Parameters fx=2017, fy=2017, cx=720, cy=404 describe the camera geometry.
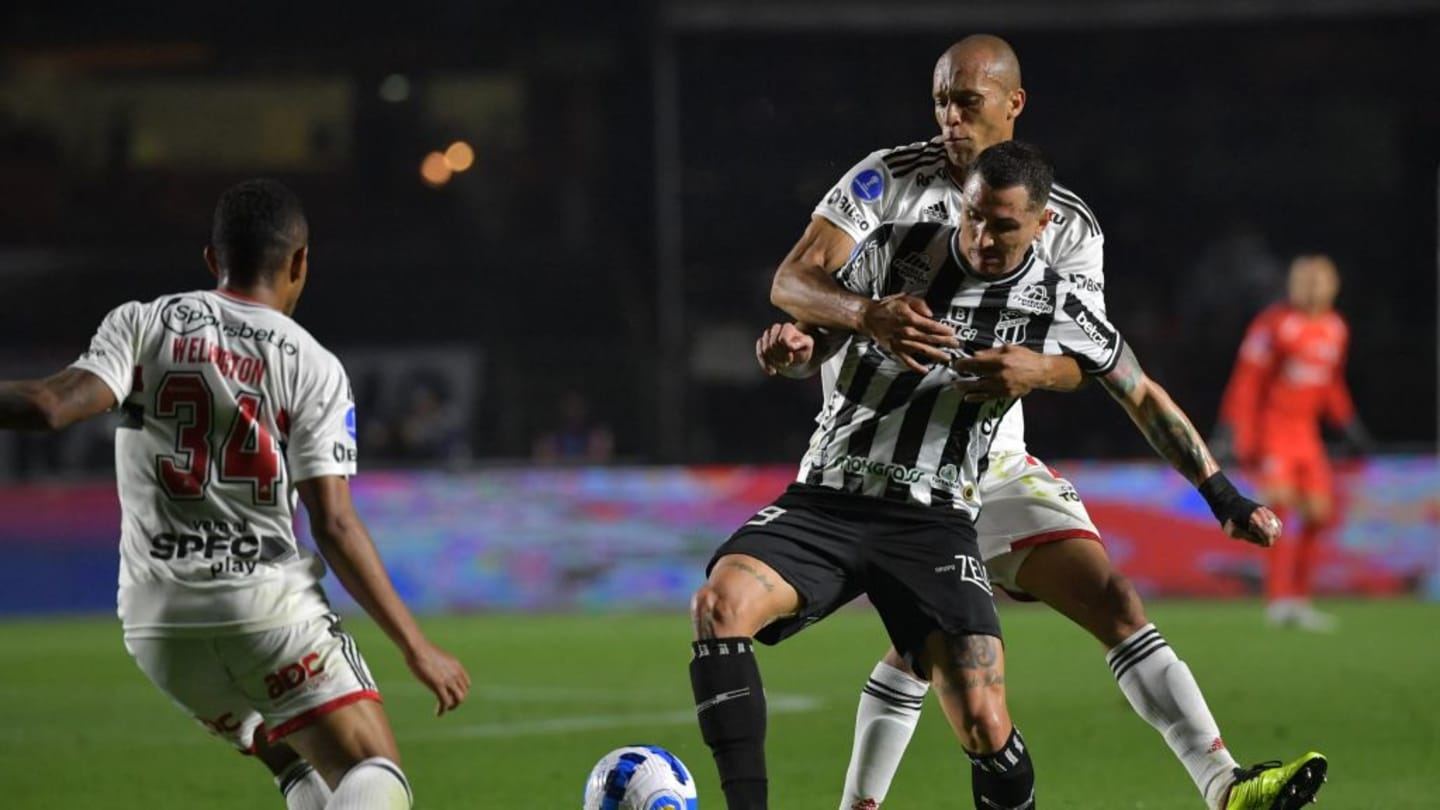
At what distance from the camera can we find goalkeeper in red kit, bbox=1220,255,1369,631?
1370 cm

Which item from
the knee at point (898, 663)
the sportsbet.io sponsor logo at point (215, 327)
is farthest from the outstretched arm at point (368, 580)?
the knee at point (898, 663)

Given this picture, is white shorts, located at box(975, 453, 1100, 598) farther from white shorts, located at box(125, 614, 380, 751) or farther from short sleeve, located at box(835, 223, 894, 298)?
white shorts, located at box(125, 614, 380, 751)

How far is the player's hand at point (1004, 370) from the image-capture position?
16.2 ft

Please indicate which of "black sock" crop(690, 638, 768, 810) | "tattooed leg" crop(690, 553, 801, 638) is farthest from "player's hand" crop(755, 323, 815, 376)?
"black sock" crop(690, 638, 768, 810)

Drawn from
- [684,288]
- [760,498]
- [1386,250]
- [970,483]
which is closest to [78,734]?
[970,483]

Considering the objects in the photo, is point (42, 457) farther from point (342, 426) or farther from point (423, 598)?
point (342, 426)

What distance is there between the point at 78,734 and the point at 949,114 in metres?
5.20

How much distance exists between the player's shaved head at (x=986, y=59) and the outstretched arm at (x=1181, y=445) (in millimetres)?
921

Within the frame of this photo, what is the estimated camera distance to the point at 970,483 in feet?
17.4

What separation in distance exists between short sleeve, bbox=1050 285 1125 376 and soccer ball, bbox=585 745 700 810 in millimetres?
1456

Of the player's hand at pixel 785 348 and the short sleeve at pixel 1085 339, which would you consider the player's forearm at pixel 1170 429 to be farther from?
the player's hand at pixel 785 348

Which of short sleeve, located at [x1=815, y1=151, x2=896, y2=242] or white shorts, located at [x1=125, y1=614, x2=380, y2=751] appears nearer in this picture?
white shorts, located at [x1=125, y1=614, x2=380, y2=751]

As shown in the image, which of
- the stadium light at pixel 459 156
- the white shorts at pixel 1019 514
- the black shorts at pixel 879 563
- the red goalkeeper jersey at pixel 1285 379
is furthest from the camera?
the stadium light at pixel 459 156

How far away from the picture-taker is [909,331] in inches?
189
